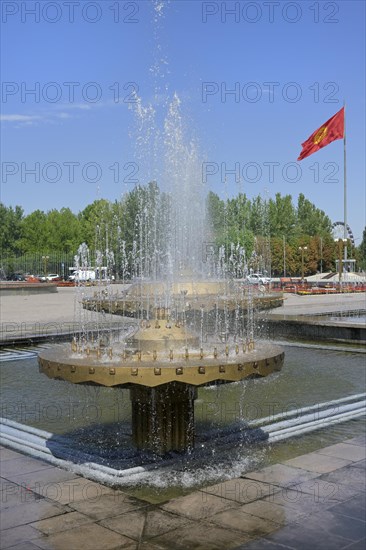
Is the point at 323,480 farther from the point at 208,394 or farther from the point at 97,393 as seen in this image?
the point at 97,393

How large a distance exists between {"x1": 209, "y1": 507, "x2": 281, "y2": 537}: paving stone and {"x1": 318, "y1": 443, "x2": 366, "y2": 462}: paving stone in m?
1.88

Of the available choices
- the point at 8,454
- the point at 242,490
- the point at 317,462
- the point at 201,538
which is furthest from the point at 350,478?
the point at 8,454

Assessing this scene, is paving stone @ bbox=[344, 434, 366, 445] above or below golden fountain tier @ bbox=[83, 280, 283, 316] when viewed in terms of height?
below

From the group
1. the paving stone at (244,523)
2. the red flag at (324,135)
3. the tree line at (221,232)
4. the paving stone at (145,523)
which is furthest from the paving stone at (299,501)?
the tree line at (221,232)

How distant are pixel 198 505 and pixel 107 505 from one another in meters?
0.73

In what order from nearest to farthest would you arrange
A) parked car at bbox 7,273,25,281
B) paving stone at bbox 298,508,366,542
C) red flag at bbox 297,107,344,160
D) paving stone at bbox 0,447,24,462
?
paving stone at bbox 298,508,366,542, paving stone at bbox 0,447,24,462, red flag at bbox 297,107,344,160, parked car at bbox 7,273,25,281

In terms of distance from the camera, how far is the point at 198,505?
512 cm

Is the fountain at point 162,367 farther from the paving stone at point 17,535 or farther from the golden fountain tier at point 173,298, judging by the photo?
the golden fountain tier at point 173,298

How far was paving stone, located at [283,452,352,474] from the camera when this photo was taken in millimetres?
6109

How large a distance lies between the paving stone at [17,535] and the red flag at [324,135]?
98.0 feet

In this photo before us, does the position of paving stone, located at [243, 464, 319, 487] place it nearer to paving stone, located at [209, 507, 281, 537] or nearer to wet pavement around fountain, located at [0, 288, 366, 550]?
wet pavement around fountain, located at [0, 288, 366, 550]

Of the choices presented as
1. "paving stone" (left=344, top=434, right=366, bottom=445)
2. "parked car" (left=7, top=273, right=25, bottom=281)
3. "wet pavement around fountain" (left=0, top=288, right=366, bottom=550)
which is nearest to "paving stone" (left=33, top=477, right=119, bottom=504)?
"wet pavement around fountain" (left=0, top=288, right=366, bottom=550)

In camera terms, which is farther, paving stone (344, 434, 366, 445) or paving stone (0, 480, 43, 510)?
paving stone (344, 434, 366, 445)

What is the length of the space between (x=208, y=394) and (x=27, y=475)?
15.0 ft
